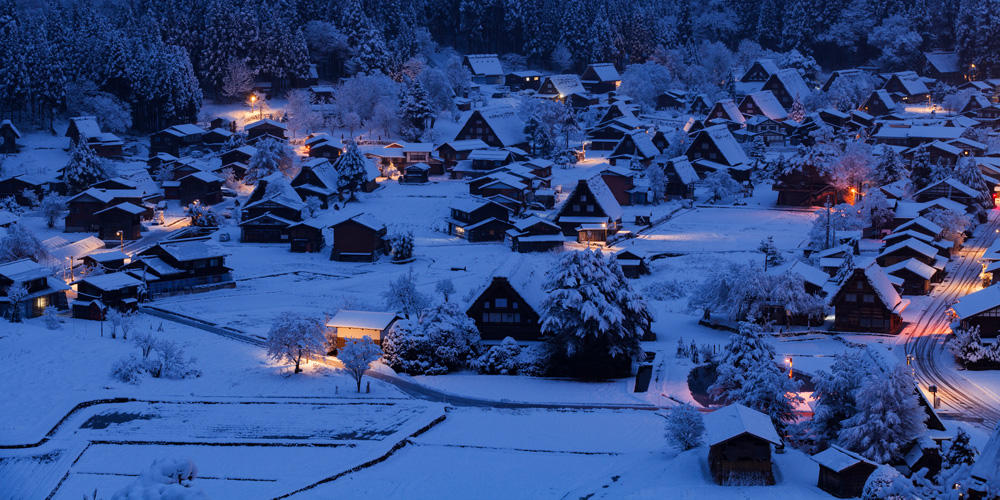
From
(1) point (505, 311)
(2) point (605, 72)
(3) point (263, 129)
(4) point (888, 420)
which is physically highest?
(2) point (605, 72)

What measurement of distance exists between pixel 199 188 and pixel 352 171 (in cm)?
940

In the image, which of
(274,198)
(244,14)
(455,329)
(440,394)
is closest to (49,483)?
(440,394)

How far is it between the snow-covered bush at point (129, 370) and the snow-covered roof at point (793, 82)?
231 feet

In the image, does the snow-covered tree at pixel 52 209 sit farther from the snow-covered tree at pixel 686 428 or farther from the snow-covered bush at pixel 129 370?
the snow-covered tree at pixel 686 428

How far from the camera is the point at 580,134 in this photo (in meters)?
85.6

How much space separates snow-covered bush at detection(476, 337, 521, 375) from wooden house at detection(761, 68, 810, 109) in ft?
206

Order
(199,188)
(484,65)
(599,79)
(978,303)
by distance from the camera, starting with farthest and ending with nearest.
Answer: (484,65) → (599,79) → (199,188) → (978,303)

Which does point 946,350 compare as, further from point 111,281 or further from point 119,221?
point 119,221

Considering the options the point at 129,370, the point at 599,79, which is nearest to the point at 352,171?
the point at 129,370

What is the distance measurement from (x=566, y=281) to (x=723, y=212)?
27.7 m

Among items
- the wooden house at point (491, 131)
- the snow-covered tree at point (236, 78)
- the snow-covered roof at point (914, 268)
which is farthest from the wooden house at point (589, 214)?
the snow-covered tree at point (236, 78)

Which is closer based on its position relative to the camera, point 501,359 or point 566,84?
point 501,359

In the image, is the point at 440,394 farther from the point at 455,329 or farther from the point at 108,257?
the point at 108,257

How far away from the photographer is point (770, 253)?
48844 millimetres
